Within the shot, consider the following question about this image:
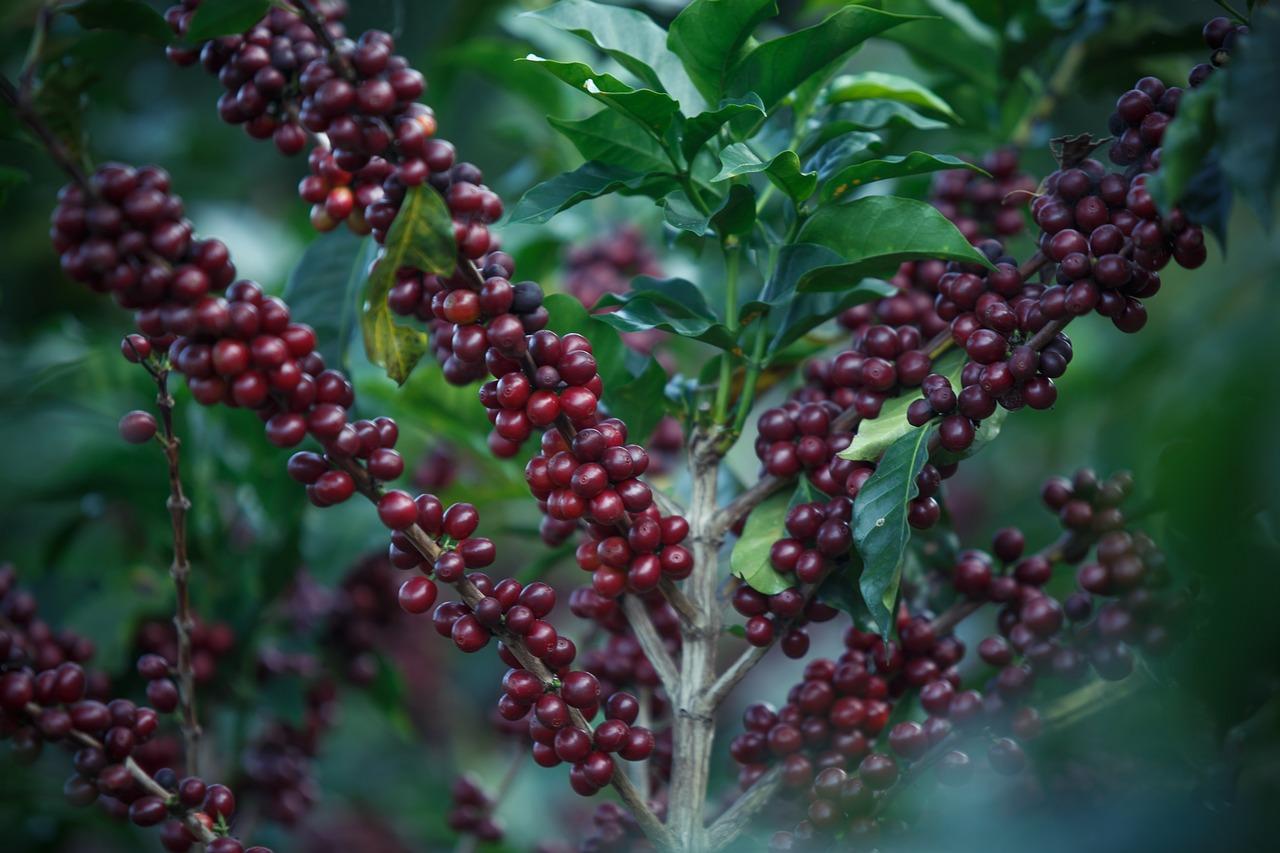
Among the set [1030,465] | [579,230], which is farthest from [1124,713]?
[1030,465]

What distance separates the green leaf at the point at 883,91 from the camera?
0.77 metres

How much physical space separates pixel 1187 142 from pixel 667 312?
1.21 ft

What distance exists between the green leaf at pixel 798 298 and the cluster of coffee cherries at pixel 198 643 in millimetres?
620

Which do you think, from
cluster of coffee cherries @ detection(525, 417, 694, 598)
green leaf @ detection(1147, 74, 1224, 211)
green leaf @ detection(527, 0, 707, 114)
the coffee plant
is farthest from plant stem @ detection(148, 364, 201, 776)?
green leaf @ detection(1147, 74, 1224, 211)

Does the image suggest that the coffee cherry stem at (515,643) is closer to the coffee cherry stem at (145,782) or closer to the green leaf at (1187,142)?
the coffee cherry stem at (145,782)

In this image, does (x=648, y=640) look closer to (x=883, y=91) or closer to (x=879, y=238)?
(x=879, y=238)

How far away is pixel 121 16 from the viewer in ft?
2.17

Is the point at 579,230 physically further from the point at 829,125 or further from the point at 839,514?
the point at 839,514

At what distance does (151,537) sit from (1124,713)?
98cm

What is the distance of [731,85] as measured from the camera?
713 millimetres

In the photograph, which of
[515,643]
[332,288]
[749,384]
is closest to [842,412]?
[749,384]

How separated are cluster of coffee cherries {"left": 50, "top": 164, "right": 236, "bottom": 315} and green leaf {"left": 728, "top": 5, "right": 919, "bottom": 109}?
36 centimetres

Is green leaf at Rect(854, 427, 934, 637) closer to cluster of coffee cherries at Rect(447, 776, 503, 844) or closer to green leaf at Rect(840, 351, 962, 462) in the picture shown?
green leaf at Rect(840, 351, 962, 462)

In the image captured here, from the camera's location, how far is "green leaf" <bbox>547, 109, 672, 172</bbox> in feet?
2.33
